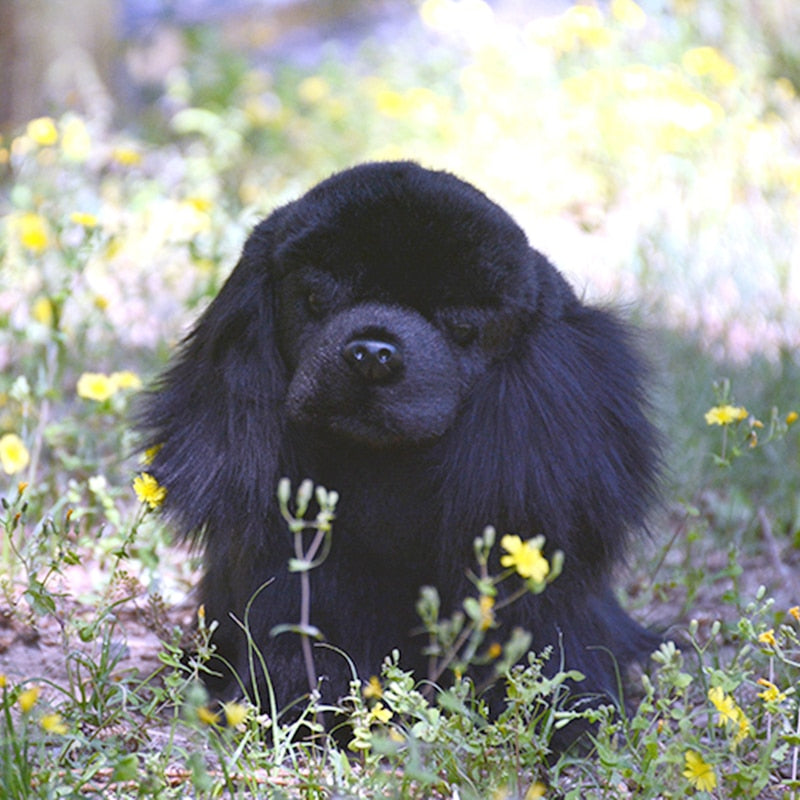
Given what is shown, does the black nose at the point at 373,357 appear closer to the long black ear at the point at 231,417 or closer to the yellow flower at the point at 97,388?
the long black ear at the point at 231,417

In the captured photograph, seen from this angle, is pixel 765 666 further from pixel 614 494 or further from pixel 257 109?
pixel 257 109

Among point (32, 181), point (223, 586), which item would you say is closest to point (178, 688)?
point (223, 586)

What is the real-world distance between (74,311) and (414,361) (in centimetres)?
299

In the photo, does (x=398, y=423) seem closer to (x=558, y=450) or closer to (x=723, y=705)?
(x=558, y=450)

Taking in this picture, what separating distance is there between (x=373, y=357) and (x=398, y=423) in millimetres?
155

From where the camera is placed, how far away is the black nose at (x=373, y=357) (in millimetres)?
2266

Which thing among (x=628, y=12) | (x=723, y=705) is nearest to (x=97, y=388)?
(x=723, y=705)

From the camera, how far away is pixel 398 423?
2.33 metres

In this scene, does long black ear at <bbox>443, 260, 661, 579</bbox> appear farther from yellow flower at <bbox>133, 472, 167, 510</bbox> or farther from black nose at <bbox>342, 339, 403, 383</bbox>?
yellow flower at <bbox>133, 472, 167, 510</bbox>

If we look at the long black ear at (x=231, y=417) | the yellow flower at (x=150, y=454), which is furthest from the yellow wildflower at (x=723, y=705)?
the yellow flower at (x=150, y=454)

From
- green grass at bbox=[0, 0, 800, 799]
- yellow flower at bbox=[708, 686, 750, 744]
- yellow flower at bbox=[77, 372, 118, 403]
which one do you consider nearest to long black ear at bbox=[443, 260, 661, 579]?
green grass at bbox=[0, 0, 800, 799]

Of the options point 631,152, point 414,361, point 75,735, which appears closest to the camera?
point 75,735

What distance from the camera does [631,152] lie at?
20.6 feet

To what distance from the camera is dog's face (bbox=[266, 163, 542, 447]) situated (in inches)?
91.5
